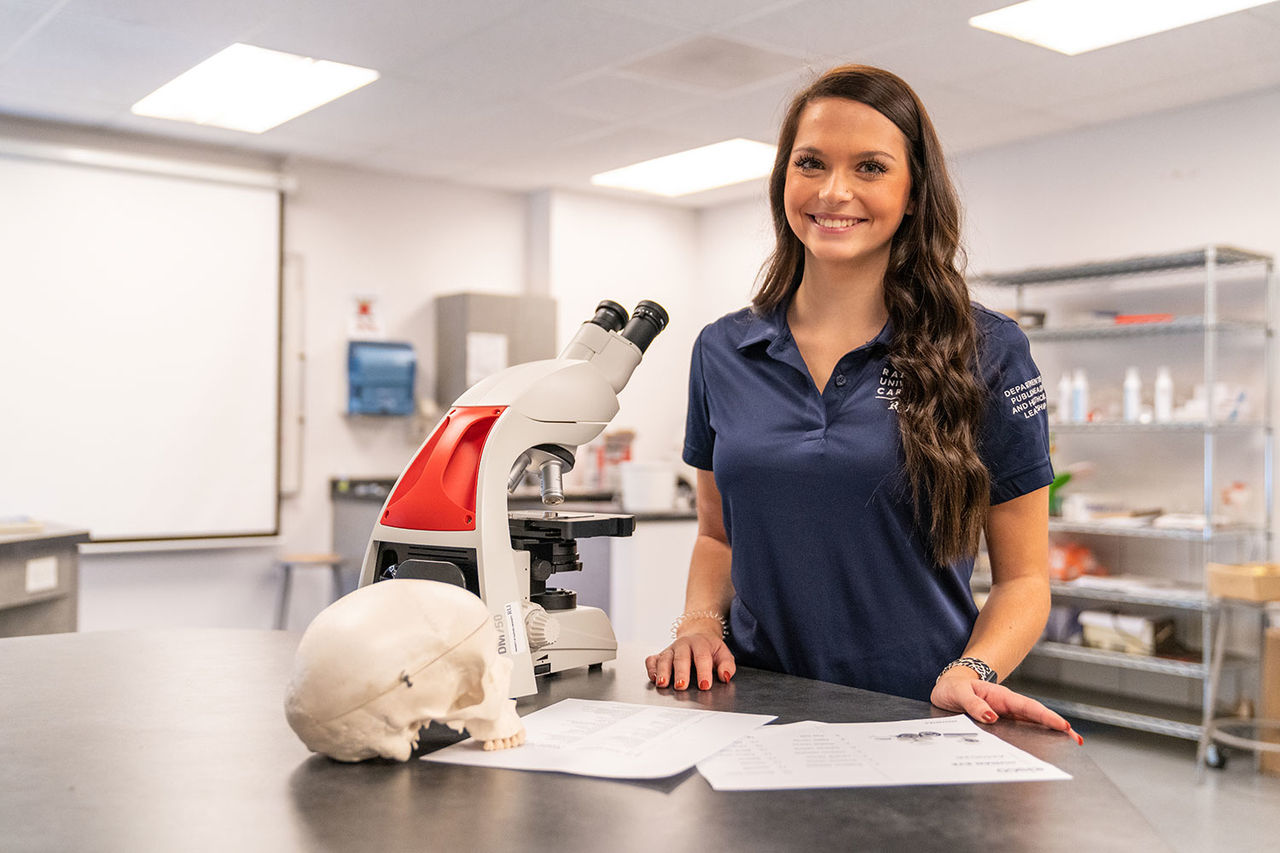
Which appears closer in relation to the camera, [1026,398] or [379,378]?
[1026,398]

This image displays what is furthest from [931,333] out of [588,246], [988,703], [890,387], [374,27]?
[588,246]

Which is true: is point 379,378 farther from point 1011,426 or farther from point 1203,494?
point 1011,426

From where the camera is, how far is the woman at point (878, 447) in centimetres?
137

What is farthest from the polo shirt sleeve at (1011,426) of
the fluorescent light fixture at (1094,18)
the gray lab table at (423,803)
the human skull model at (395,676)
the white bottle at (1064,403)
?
the white bottle at (1064,403)

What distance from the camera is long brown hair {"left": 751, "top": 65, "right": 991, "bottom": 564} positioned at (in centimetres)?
135

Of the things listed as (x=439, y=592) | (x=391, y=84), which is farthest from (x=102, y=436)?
(x=439, y=592)

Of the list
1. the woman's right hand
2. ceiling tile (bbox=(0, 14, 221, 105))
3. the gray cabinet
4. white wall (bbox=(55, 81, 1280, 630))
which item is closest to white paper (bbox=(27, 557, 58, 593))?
the gray cabinet

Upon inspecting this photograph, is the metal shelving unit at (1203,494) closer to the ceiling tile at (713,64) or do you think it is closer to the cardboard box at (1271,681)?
the cardboard box at (1271,681)

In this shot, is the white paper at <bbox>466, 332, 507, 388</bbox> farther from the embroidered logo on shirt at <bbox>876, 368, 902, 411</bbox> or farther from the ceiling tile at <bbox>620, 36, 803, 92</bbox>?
the embroidered logo on shirt at <bbox>876, 368, 902, 411</bbox>

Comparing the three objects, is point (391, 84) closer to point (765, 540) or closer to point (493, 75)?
point (493, 75)

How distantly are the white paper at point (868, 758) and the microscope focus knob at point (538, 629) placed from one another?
31 cm

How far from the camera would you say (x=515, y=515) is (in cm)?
135

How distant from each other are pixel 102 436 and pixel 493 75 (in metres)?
2.36

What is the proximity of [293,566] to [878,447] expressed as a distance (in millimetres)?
4371
